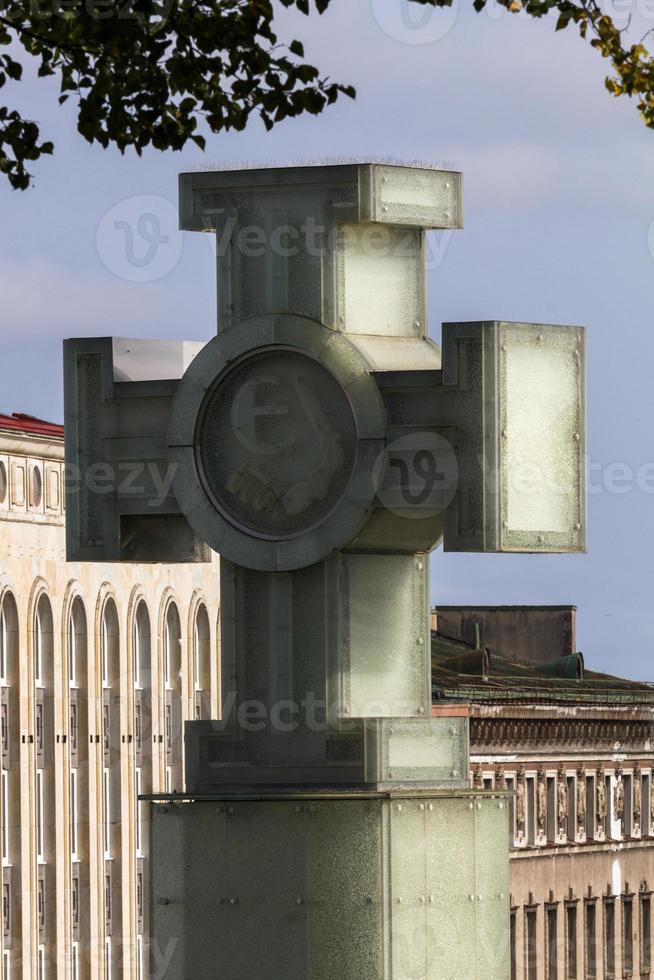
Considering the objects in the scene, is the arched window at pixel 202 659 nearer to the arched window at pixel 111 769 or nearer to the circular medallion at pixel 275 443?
the arched window at pixel 111 769

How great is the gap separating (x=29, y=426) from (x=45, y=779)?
7651 mm

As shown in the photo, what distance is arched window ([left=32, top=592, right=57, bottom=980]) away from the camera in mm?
64812

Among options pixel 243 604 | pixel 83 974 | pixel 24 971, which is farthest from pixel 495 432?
pixel 83 974

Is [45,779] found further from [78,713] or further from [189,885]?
[189,885]

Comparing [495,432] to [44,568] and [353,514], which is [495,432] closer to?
[353,514]

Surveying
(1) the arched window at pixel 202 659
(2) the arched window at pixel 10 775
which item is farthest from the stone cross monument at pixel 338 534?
(1) the arched window at pixel 202 659

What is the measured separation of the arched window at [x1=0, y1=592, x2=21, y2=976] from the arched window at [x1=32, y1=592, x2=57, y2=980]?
1.18 metres

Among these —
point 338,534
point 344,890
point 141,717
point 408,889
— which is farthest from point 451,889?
point 141,717

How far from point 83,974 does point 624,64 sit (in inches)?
2087

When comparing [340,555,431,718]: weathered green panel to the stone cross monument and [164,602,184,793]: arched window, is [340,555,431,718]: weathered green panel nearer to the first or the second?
the stone cross monument

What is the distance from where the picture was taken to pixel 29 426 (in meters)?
63.0

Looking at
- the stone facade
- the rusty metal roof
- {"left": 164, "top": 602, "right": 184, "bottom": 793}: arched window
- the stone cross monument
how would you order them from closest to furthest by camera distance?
the stone cross monument < {"left": 164, "top": 602, "right": 184, "bottom": 793}: arched window < the rusty metal roof < the stone facade

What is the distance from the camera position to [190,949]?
15.7m

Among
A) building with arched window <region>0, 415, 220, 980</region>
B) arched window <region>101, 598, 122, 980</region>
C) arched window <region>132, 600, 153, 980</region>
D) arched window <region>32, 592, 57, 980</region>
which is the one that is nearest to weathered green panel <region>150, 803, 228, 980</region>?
building with arched window <region>0, 415, 220, 980</region>
